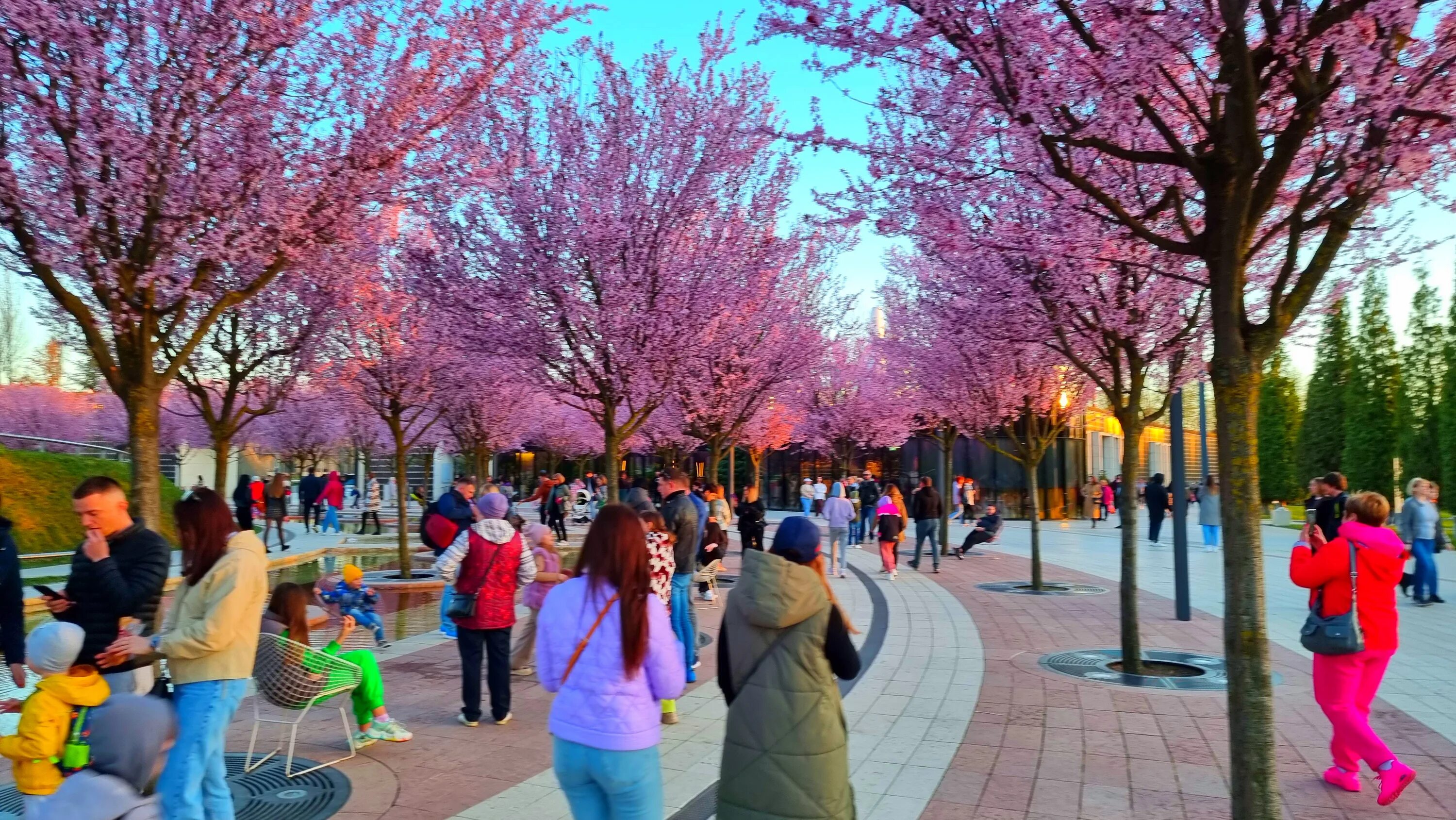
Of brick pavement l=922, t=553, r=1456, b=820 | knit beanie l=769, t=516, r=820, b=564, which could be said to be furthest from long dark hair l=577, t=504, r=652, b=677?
brick pavement l=922, t=553, r=1456, b=820

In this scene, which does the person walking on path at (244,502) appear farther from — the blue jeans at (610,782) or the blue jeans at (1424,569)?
the blue jeans at (1424,569)

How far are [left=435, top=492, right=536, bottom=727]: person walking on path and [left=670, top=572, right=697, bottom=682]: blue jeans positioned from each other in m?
1.94

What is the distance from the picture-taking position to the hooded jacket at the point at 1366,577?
561 centimetres

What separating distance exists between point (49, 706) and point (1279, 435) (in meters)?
59.4

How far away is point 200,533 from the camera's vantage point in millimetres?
4402

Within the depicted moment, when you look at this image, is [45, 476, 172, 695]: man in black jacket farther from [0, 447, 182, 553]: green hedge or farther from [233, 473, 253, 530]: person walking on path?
[233, 473, 253, 530]: person walking on path

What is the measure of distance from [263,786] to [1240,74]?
6.49 meters

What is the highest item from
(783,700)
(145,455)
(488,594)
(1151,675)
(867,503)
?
(145,455)

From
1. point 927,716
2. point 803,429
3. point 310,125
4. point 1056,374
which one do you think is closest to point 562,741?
point 927,716

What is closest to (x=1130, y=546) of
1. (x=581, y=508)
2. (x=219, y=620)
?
(x=219, y=620)

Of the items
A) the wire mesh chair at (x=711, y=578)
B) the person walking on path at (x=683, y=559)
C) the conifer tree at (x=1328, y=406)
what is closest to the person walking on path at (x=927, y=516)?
the wire mesh chair at (x=711, y=578)

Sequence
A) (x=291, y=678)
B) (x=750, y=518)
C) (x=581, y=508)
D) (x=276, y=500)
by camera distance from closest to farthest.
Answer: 1. (x=291, y=678)
2. (x=750, y=518)
3. (x=276, y=500)
4. (x=581, y=508)

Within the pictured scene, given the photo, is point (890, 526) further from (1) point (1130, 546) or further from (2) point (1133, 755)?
(2) point (1133, 755)

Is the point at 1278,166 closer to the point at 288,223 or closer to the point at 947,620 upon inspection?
the point at 288,223
